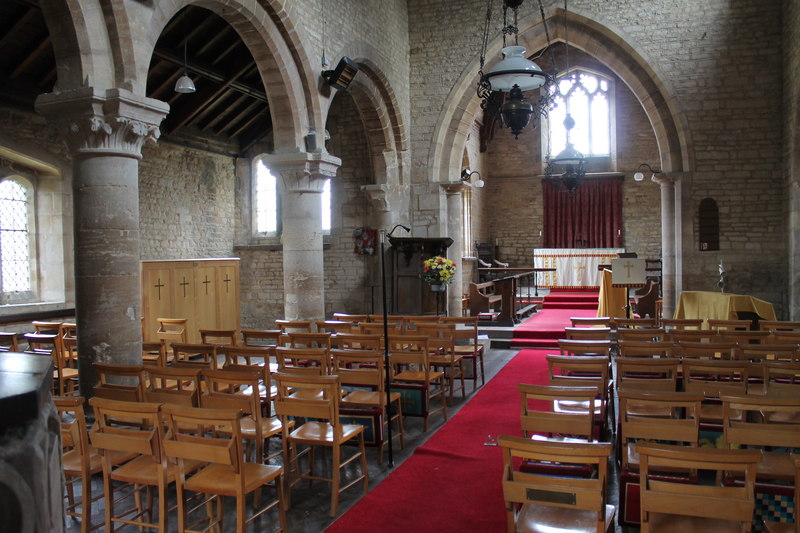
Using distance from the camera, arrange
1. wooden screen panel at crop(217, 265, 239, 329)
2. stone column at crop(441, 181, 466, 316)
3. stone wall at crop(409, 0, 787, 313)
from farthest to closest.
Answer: stone column at crop(441, 181, 466, 316) → stone wall at crop(409, 0, 787, 313) → wooden screen panel at crop(217, 265, 239, 329)

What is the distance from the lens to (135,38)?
18.7 ft

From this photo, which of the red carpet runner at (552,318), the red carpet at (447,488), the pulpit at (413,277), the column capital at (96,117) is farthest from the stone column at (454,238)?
the column capital at (96,117)

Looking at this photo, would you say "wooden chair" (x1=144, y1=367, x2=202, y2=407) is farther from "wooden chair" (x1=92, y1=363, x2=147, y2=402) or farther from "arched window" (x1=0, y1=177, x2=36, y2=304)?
"arched window" (x1=0, y1=177, x2=36, y2=304)

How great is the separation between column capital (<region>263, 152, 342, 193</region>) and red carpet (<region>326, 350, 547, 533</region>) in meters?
4.23

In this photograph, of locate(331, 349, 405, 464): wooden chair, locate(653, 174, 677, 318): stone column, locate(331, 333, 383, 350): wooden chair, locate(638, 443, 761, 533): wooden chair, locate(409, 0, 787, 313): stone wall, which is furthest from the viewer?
locate(653, 174, 677, 318): stone column

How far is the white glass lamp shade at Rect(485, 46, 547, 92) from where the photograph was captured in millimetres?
6422

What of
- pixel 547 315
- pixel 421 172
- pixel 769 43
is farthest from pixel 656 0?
pixel 547 315

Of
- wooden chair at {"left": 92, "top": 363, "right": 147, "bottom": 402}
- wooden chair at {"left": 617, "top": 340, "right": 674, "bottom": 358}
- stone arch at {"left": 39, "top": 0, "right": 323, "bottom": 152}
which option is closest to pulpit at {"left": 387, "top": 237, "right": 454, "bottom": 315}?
stone arch at {"left": 39, "top": 0, "right": 323, "bottom": 152}

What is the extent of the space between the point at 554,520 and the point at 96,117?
15.4 feet

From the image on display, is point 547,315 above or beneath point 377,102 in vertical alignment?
beneath

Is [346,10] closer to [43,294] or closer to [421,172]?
[421,172]

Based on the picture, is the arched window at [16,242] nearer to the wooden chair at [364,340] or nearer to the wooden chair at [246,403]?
the wooden chair at [364,340]

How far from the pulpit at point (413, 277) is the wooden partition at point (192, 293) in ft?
9.30

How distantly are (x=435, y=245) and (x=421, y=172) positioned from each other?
1.82m
